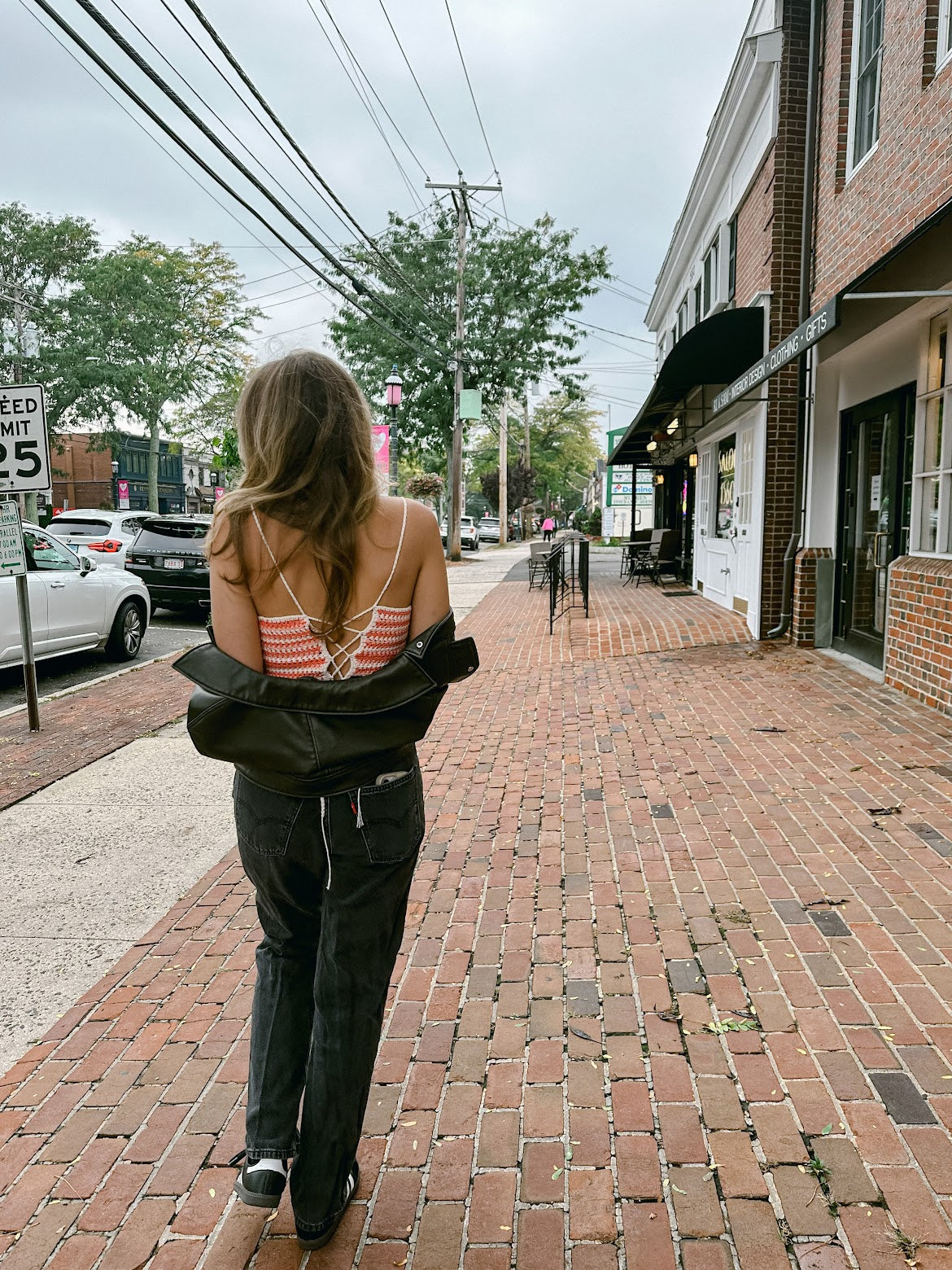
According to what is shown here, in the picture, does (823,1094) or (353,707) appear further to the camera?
(823,1094)

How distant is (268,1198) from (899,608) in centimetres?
684

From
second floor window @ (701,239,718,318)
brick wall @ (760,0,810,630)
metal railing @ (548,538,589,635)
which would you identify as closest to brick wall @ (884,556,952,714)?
brick wall @ (760,0,810,630)

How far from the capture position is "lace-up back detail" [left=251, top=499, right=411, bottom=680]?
198 cm

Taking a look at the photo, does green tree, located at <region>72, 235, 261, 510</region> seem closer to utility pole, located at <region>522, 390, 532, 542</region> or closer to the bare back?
utility pole, located at <region>522, 390, 532, 542</region>

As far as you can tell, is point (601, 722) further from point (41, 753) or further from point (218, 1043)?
point (218, 1043)

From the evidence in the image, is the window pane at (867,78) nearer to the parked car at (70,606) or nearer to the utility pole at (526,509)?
the parked car at (70,606)

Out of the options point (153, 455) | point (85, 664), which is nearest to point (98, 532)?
point (85, 664)

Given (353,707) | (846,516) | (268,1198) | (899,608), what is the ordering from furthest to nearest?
(846,516), (899,608), (268,1198), (353,707)

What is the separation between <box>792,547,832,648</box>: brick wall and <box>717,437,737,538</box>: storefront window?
3.24 metres

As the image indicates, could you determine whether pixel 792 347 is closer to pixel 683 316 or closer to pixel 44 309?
pixel 683 316

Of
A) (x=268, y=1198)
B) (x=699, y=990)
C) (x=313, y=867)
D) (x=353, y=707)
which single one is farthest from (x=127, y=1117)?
(x=699, y=990)

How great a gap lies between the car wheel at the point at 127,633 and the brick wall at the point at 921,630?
7989 mm

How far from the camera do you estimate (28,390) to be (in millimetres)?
7211

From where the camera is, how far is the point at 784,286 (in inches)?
415
